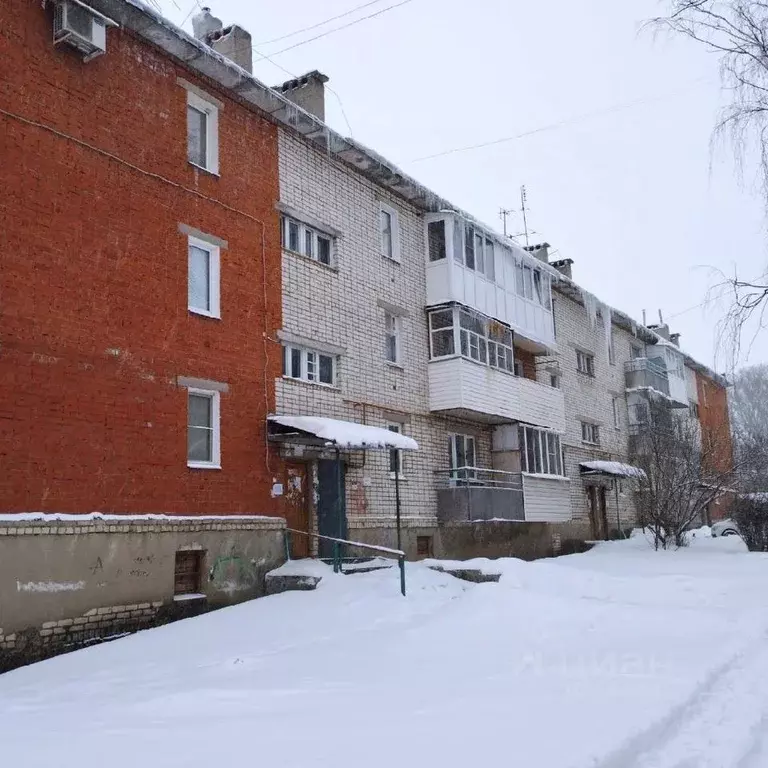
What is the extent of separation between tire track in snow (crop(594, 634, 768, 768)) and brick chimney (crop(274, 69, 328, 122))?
44.9 ft

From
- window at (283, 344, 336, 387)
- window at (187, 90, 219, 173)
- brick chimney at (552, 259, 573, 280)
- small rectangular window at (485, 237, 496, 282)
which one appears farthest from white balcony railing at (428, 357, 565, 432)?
brick chimney at (552, 259, 573, 280)

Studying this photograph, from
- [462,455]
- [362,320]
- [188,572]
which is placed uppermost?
[362,320]

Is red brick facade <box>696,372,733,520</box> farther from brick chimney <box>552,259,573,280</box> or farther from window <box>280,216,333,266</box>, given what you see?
window <box>280,216,333,266</box>

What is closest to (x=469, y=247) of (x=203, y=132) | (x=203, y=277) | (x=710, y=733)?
(x=203, y=132)

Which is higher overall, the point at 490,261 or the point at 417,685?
the point at 490,261

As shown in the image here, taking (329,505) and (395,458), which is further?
(395,458)

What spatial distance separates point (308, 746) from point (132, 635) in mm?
5800

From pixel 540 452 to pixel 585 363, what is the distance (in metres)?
Answer: 8.00

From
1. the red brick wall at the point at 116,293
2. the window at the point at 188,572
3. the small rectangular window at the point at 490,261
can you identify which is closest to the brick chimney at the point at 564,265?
the small rectangular window at the point at 490,261

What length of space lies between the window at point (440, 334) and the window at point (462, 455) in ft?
7.04

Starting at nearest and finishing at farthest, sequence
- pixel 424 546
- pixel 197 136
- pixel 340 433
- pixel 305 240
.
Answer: pixel 340 433, pixel 197 136, pixel 305 240, pixel 424 546

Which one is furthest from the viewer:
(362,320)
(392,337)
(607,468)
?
(607,468)

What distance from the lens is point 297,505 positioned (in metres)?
15.0

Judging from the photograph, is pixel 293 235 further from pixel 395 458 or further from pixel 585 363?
pixel 585 363
